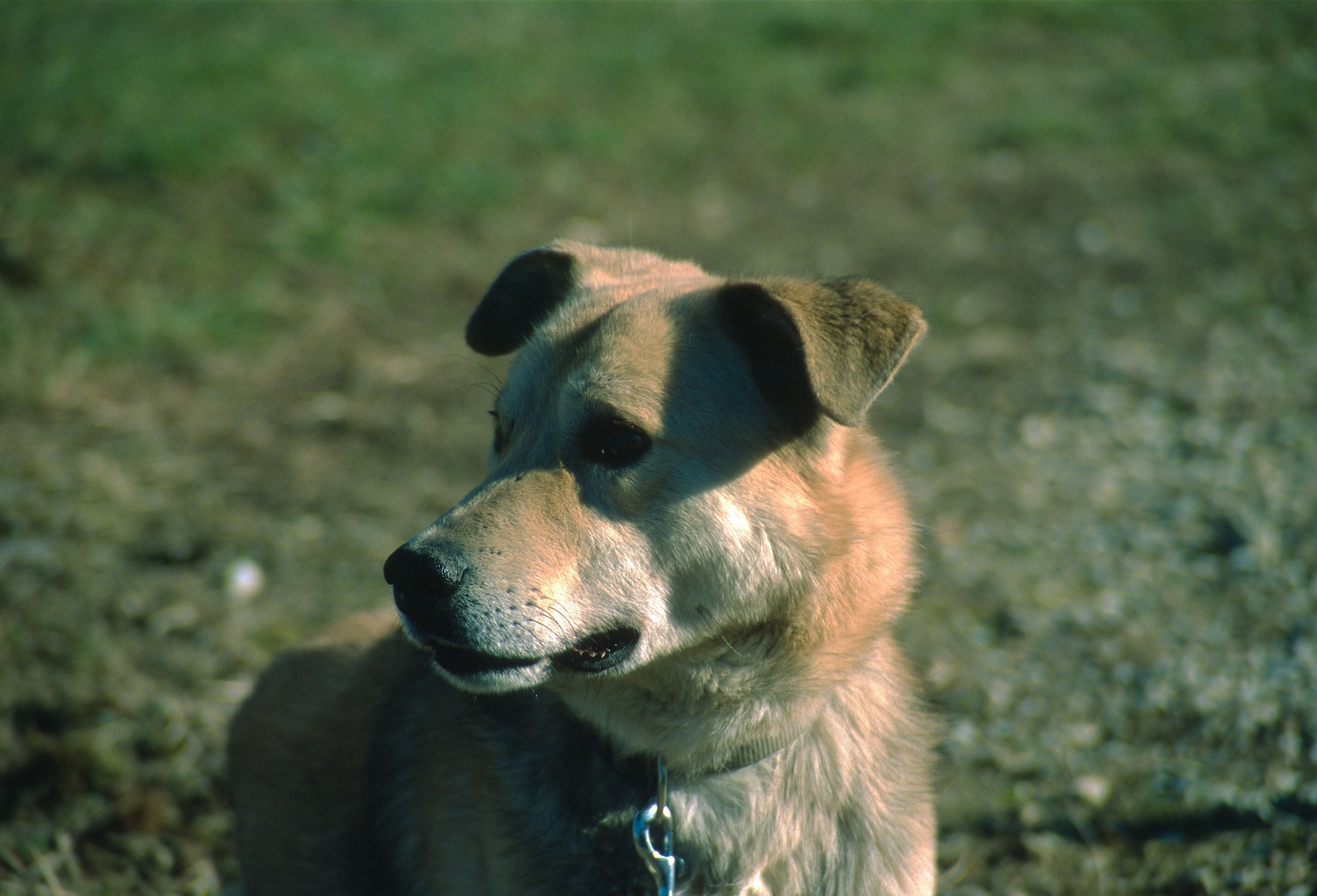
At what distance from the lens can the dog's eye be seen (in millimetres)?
2352

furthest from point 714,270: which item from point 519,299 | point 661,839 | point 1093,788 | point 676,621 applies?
point 661,839

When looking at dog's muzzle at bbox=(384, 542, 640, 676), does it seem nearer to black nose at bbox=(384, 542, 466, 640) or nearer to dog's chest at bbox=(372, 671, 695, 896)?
black nose at bbox=(384, 542, 466, 640)

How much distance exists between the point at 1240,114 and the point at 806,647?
9712 mm

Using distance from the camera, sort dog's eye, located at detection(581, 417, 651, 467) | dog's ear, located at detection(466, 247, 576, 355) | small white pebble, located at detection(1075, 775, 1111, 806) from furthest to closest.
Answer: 1. small white pebble, located at detection(1075, 775, 1111, 806)
2. dog's ear, located at detection(466, 247, 576, 355)
3. dog's eye, located at detection(581, 417, 651, 467)

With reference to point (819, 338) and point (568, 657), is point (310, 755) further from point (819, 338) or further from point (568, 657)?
point (819, 338)

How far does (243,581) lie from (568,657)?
258cm

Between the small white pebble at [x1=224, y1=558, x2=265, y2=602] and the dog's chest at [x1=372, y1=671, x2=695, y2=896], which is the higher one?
the dog's chest at [x1=372, y1=671, x2=695, y2=896]

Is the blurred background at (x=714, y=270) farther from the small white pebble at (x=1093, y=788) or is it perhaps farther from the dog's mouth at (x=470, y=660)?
the dog's mouth at (x=470, y=660)

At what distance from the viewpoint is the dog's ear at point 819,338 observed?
2.20m

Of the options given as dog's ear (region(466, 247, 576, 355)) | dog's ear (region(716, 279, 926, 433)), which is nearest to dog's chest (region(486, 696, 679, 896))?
dog's ear (region(716, 279, 926, 433))

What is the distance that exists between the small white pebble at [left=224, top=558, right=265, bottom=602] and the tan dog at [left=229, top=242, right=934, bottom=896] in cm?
186

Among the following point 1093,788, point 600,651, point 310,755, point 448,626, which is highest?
point 448,626

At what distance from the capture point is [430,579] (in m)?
2.14

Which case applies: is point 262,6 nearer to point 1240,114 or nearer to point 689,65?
point 689,65
